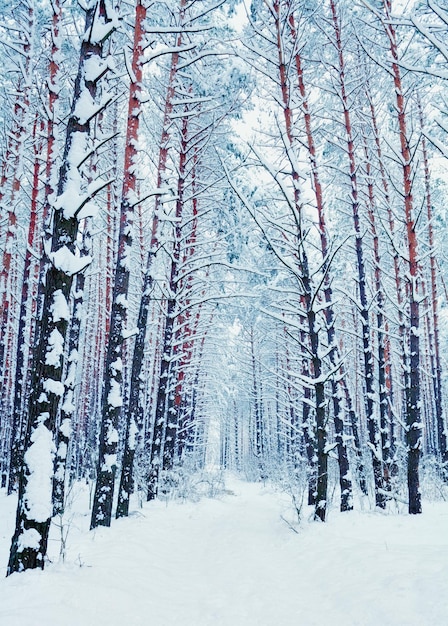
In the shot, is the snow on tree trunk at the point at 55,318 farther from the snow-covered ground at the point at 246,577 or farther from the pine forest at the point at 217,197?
the snow-covered ground at the point at 246,577

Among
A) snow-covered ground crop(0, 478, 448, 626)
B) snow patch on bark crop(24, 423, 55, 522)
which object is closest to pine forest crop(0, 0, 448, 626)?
snow patch on bark crop(24, 423, 55, 522)

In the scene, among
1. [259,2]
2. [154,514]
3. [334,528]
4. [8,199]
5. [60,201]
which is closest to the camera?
[60,201]

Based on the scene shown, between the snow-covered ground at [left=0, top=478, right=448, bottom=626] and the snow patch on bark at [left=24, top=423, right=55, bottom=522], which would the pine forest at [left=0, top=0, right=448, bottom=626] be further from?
the snow-covered ground at [left=0, top=478, right=448, bottom=626]

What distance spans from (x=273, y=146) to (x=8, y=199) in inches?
366

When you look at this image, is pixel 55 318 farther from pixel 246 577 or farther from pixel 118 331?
pixel 246 577

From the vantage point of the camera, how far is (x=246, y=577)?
182 inches

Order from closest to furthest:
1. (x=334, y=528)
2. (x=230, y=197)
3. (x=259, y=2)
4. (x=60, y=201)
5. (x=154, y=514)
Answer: (x=60, y=201) → (x=334, y=528) → (x=154, y=514) → (x=259, y=2) → (x=230, y=197)

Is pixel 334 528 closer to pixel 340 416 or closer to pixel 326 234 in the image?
pixel 340 416

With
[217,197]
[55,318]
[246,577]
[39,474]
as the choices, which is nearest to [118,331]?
[55,318]

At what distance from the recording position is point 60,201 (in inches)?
160

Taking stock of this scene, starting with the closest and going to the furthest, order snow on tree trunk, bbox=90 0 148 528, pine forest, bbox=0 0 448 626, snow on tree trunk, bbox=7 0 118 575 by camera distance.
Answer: snow on tree trunk, bbox=7 0 118 575, pine forest, bbox=0 0 448 626, snow on tree trunk, bbox=90 0 148 528

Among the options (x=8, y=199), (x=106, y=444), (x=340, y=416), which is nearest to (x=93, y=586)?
(x=106, y=444)

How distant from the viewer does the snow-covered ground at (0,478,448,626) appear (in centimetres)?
304

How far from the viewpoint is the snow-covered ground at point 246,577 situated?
3.04m
